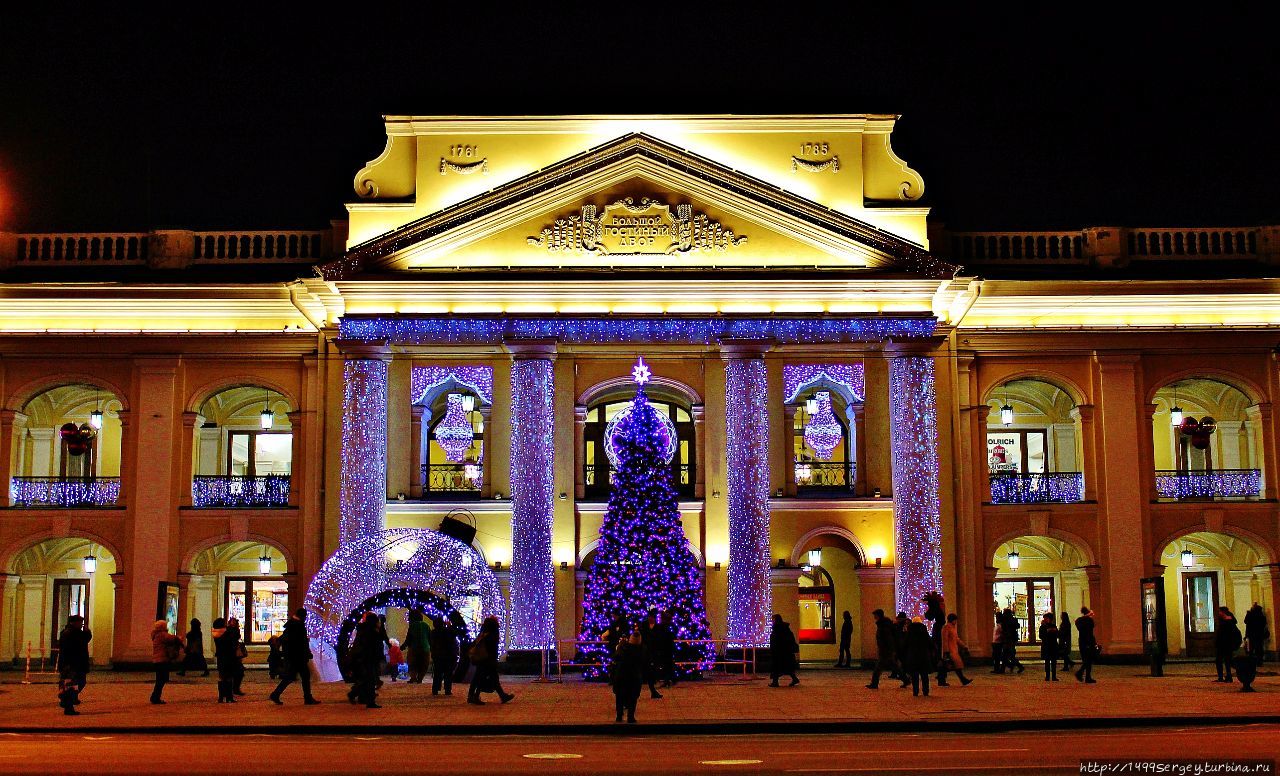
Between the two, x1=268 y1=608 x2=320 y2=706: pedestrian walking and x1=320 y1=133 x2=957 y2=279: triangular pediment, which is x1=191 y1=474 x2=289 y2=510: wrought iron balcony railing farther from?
x1=268 y1=608 x2=320 y2=706: pedestrian walking

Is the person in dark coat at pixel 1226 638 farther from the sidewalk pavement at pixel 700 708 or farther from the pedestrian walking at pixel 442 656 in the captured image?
the pedestrian walking at pixel 442 656

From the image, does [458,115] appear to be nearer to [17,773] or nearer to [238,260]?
[238,260]

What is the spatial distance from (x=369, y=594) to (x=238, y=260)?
11890 millimetres

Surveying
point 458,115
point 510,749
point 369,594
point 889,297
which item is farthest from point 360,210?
point 510,749

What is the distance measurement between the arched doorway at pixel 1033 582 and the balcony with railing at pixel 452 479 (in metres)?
15.0

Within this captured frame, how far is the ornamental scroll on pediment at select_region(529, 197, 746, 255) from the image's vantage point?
35.5m

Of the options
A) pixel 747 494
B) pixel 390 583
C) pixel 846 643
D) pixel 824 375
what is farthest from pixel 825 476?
pixel 390 583

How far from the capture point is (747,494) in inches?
1387

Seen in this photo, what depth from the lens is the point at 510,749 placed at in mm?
18234

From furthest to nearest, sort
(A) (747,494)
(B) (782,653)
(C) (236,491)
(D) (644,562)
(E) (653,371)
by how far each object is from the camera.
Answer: (C) (236,491) → (E) (653,371) → (A) (747,494) → (D) (644,562) → (B) (782,653)

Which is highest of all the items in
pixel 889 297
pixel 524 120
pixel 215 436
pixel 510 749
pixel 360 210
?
pixel 524 120

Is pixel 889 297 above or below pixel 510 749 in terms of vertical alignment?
above

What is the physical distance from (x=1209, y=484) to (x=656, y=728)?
75.4 ft

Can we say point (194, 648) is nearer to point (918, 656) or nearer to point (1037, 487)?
point (918, 656)
